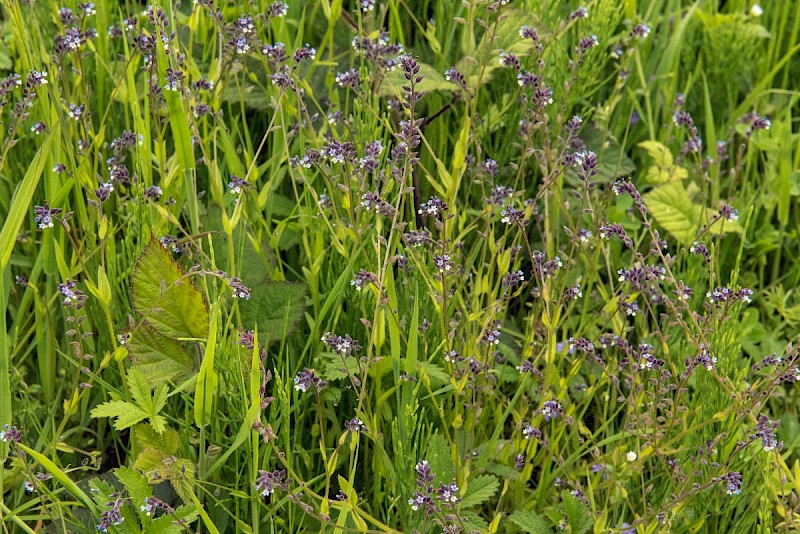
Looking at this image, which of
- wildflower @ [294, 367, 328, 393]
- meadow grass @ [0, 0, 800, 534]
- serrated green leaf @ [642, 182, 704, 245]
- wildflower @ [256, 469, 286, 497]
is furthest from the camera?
serrated green leaf @ [642, 182, 704, 245]

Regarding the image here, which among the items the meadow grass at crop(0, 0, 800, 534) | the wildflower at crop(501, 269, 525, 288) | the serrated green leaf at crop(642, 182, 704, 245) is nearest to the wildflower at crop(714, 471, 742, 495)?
the meadow grass at crop(0, 0, 800, 534)

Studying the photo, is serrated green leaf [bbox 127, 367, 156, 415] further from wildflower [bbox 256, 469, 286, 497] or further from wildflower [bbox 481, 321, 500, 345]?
wildflower [bbox 481, 321, 500, 345]

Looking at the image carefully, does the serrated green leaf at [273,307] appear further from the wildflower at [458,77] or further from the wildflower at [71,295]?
the wildflower at [458,77]

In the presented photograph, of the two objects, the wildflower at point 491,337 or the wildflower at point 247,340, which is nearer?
the wildflower at point 247,340

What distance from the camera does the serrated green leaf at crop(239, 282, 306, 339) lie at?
7.31ft

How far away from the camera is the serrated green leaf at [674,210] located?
9.20 ft

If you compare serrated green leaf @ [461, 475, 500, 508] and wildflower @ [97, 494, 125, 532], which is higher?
wildflower @ [97, 494, 125, 532]

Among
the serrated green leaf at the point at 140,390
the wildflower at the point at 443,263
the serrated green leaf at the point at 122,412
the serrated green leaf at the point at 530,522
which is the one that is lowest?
→ the serrated green leaf at the point at 530,522

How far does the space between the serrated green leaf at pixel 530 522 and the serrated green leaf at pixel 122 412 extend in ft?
2.79

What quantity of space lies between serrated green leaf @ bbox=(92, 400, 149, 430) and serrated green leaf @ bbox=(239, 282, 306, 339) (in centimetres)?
37

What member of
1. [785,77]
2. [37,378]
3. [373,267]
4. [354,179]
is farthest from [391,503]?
[785,77]

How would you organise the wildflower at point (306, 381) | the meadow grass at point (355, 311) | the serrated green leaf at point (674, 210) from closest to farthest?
the wildflower at point (306, 381), the meadow grass at point (355, 311), the serrated green leaf at point (674, 210)

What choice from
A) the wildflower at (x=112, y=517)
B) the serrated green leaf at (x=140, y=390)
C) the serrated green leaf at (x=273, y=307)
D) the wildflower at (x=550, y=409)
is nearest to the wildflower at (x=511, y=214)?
the wildflower at (x=550, y=409)

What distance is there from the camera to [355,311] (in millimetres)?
2287
